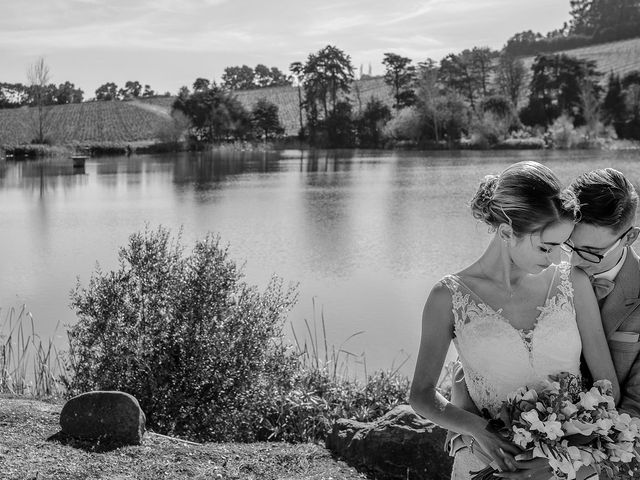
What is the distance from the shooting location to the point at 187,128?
249 ft

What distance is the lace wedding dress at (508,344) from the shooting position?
2213 mm

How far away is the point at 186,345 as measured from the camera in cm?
577

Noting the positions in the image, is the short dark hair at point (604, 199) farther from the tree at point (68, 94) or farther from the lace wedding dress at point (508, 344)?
the tree at point (68, 94)

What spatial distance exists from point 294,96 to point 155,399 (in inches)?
4118

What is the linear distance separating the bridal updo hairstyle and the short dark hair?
71mm

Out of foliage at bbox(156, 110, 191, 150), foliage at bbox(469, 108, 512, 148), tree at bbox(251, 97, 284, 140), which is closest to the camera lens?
foliage at bbox(469, 108, 512, 148)

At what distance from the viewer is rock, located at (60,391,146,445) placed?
14.9 ft

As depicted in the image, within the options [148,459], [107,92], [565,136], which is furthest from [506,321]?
[107,92]

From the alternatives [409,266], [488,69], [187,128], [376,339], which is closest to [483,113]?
[488,69]

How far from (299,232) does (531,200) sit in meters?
17.7

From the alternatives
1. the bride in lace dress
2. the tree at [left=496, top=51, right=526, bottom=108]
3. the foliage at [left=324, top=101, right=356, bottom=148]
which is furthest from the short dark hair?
the tree at [left=496, top=51, right=526, bottom=108]

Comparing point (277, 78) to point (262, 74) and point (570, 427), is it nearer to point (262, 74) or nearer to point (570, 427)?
point (262, 74)

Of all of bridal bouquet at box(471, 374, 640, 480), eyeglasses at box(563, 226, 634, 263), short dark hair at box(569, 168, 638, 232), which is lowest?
bridal bouquet at box(471, 374, 640, 480)

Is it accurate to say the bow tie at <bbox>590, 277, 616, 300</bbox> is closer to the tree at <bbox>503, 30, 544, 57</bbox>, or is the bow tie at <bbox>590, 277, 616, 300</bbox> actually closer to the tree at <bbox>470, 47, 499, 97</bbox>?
the tree at <bbox>470, 47, 499, 97</bbox>
